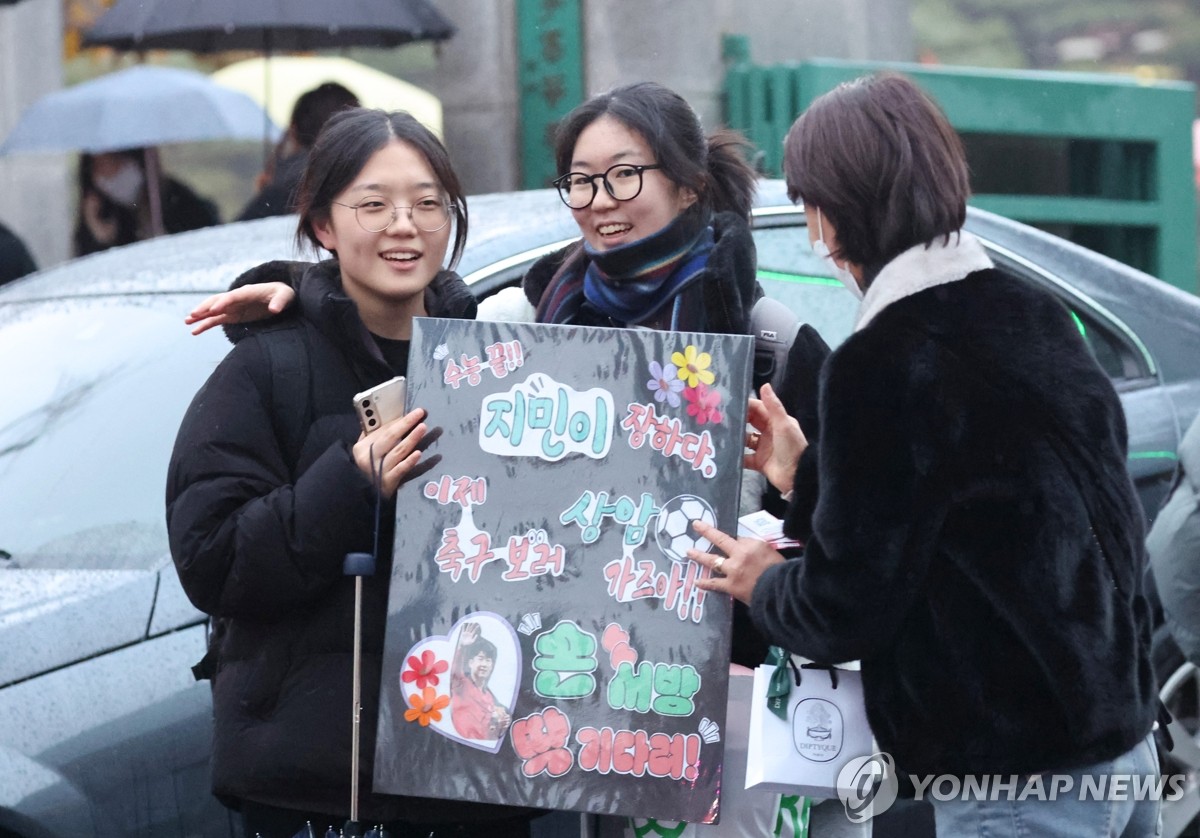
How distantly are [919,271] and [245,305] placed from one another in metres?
1.08

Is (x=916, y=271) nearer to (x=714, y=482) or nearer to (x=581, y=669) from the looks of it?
(x=714, y=482)

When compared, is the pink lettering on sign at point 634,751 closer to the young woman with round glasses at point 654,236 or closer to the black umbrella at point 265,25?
the young woman with round glasses at point 654,236

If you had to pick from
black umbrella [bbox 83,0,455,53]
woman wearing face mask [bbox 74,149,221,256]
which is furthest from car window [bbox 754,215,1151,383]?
woman wearing face mask [bbox 74,149,221,256]

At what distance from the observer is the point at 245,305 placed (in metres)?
2.92

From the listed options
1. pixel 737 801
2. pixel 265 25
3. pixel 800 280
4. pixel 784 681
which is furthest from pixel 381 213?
pixel 265 25

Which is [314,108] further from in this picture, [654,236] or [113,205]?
[654,236]

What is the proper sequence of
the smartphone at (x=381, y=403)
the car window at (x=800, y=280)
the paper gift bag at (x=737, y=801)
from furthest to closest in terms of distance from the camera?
the car window at (x=800, y=280), the paper gift bag at (x=737, y=801), the smartphone at (x=381, y=403)

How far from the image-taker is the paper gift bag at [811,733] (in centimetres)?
279

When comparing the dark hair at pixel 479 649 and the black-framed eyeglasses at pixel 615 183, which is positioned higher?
the black-framed eyeglasses at pixel 615 183

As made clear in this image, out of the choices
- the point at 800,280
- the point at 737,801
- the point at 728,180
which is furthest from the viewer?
the point at 800,280

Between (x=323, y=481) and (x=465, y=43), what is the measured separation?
6207 mm

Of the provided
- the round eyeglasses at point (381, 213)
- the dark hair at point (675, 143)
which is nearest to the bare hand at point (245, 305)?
the round eyeglasses at point (381, 213)

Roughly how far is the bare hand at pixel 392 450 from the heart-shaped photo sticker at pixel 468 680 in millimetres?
246

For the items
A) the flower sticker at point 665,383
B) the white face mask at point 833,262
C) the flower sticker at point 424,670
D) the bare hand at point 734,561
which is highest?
the white face mask at point 833,262
